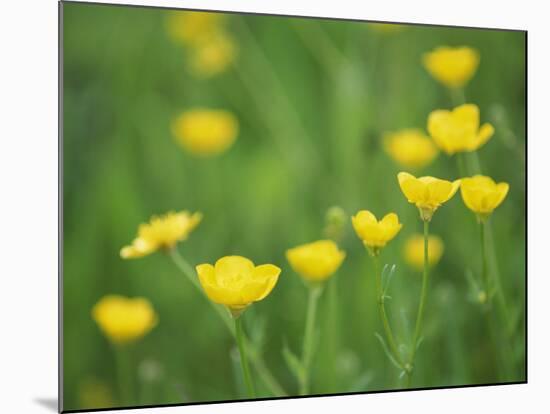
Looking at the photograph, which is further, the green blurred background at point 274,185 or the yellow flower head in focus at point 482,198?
the green blurred background at point 274,185

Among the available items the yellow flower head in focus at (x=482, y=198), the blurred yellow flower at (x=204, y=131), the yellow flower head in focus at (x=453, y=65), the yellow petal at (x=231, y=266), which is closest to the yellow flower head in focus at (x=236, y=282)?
the yellow petal at (x=231, y=266)

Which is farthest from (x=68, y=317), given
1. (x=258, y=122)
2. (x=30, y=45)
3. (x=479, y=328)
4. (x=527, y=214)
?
(x=527, y=214)

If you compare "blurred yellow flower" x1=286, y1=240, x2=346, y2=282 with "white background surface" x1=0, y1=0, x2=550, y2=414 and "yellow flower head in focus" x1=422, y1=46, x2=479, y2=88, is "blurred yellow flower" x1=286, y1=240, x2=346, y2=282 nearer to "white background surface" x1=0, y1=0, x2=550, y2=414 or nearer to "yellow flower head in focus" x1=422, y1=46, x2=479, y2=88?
"white background surface" x1=0, y1=0, x2=550, y2=414

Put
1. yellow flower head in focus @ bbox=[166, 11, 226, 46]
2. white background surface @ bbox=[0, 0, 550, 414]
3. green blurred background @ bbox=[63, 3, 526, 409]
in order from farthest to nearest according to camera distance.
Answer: yellow flower head in focus @ bbox=[166, 11, 226, 46] → green blurred background @ bbox=[63, 3, 526, 409] → white background surface @ bbox=[0, 0, 550, 414]

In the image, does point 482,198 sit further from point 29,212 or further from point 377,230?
point 29,212

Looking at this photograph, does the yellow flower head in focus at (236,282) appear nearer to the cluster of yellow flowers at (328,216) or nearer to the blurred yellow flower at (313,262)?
the cluster of yellow flowers at (328,216)

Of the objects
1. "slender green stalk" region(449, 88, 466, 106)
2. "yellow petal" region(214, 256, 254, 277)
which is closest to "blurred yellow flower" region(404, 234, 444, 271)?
"slender green stalk" region(449, 88, 466, 106)
